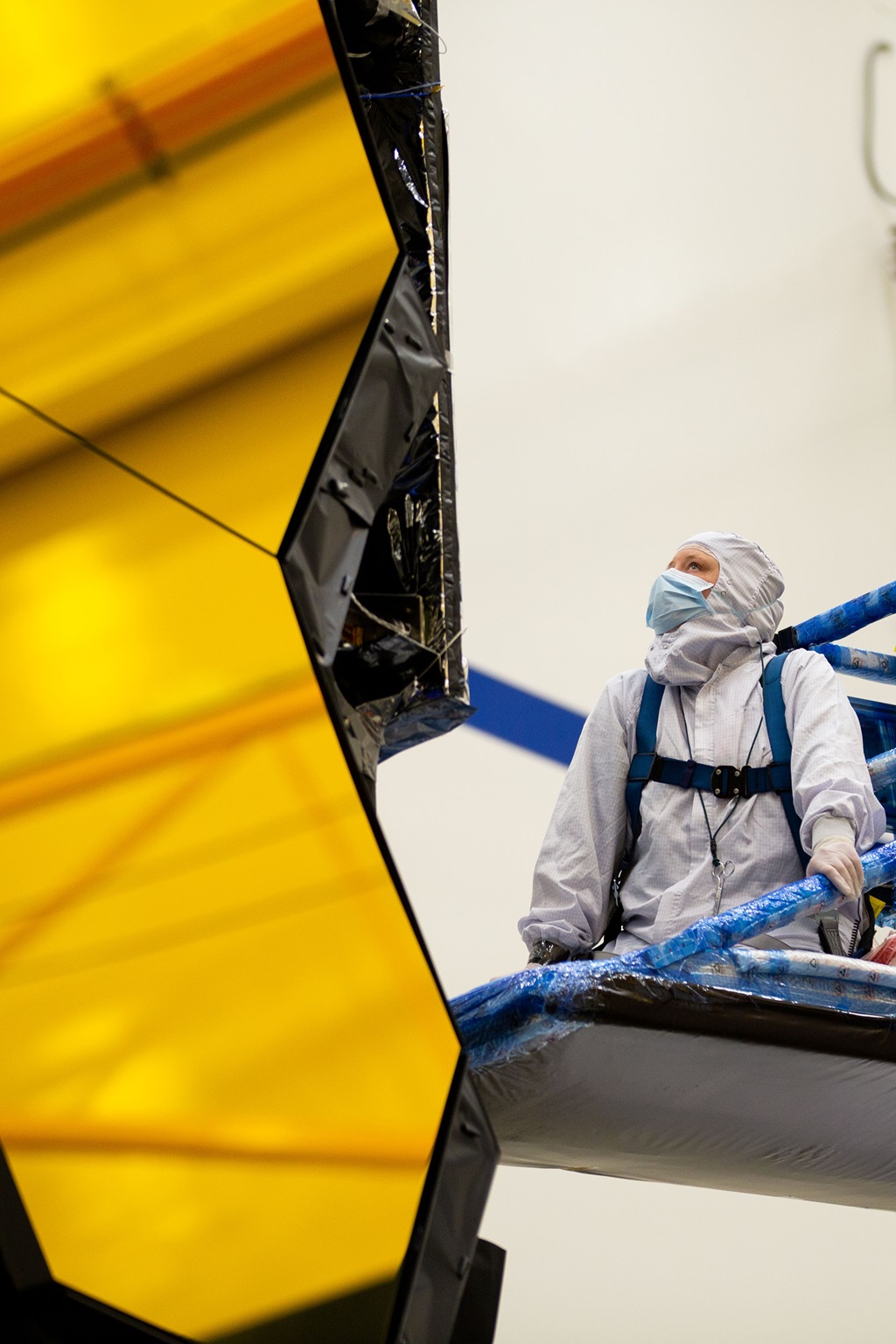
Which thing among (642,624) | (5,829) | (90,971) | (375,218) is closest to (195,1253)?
(90,971)

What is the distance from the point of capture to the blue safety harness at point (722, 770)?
220cm

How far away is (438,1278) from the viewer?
3.62 ft

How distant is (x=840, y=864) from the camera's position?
193 centimetres

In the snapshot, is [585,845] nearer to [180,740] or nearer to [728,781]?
[728,781]

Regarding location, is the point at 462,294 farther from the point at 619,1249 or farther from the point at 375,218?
the point at 375,218

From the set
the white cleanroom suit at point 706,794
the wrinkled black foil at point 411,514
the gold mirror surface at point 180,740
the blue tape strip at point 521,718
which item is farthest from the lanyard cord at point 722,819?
the blue tape strip at point 521,718

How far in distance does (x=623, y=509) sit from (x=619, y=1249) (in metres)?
2.51

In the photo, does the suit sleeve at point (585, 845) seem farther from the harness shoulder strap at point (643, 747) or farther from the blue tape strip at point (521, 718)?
the blue tape strip at point (521, 718)

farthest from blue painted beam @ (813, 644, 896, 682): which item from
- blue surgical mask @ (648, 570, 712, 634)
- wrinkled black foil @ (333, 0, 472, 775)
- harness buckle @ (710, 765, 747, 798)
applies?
wrinkled black foil @ (333, 0, 472, 775)

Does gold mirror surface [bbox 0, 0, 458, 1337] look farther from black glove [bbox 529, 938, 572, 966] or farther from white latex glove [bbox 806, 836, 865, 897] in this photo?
black glove [bbox 529, 938, 572, 966]

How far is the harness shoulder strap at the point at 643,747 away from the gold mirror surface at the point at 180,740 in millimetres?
1222

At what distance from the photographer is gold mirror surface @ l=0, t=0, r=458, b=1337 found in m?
1.03

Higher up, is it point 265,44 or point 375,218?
point 265,44

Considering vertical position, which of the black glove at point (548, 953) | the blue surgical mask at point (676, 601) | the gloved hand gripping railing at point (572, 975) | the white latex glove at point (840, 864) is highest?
the blue surgical mask at point (676, 601)
